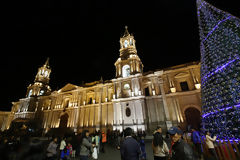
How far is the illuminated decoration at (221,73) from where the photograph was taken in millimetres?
5260

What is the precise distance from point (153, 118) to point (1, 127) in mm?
42605

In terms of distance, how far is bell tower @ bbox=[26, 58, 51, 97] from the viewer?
30.6 meters

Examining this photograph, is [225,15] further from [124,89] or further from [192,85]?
[124,89]

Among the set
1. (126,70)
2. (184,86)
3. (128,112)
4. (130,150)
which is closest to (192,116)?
(184,86)

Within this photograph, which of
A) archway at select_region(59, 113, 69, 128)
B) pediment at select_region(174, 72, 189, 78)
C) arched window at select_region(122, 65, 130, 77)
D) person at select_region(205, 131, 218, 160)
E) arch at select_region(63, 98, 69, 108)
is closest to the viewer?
person at select_region(205, 131, 218, 160)

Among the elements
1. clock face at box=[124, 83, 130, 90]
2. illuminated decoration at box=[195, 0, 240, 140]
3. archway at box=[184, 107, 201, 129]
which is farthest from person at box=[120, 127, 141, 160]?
clock face at box=[124, 83, 130, 90]

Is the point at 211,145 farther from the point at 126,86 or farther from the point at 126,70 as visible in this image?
the point at 126,70

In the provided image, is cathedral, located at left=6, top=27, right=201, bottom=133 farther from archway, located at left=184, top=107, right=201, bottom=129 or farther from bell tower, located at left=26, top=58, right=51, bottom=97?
bell tower, located at left=26, top=58, right=51, bottom=97

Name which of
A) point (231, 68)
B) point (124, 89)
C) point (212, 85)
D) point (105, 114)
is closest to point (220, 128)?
point (212, 85)

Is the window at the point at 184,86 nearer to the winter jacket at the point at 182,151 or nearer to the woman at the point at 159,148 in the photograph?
the woman at the point at 159,148

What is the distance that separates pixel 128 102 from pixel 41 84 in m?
28.5

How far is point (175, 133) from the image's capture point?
2.56m

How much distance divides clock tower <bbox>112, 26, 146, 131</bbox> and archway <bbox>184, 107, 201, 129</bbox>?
6.39 m

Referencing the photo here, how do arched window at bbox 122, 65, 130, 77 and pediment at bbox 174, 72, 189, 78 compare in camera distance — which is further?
arched window at bbox 122, 65, 130, 77
